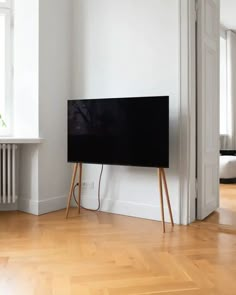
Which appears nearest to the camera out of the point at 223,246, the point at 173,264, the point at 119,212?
the point at 173,264

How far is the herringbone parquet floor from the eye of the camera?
200 cm

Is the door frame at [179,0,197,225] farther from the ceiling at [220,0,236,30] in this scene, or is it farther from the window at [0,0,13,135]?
the ceiling at [220,0,236,30]

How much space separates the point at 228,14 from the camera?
279 inches

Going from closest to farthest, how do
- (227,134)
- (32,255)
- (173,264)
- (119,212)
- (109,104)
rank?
(173,264), (32,255), (109,104), (119,212), (227,134)

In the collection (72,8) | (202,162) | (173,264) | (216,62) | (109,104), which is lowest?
(173,264)

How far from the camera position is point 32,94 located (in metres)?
3.91

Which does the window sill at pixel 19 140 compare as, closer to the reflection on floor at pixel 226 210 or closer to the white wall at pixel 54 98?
the white wall at pixel 54 98

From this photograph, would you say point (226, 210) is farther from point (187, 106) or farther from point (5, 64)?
point (5, 64)

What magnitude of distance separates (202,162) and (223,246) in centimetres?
104

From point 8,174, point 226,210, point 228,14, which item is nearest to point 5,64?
point 8,174

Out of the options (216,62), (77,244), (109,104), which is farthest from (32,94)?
(216,62)

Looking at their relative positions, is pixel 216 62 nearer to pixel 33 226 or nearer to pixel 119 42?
pixel 119 42

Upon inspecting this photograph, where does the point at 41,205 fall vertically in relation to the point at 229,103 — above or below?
below

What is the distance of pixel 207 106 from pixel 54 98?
175 cm
